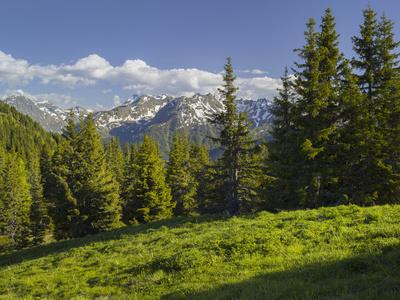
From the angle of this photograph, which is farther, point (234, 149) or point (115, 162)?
point (115, 162)

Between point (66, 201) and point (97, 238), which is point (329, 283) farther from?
point (66, 201)

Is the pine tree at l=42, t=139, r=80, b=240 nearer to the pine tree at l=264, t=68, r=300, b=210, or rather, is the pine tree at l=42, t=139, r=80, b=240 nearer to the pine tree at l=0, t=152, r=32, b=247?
the pine tree at l=0, t=152, r=32, b=247

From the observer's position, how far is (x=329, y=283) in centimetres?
770

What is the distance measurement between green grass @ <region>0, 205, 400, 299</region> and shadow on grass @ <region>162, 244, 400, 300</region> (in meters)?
0.02

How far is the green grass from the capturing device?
7.80m

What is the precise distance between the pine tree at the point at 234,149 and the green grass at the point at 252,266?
15946 millimetres

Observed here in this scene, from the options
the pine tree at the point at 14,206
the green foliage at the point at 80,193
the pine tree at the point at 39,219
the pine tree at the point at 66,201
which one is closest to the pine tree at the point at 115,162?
the pine tree at the point at 39,219

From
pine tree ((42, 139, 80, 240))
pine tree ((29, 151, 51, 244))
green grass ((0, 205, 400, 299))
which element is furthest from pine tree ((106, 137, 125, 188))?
green grass ((0, 205, 400, 299))

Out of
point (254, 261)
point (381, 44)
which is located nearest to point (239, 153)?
point (381, 44)

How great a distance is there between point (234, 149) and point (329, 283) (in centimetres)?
2642

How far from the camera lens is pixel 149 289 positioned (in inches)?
410

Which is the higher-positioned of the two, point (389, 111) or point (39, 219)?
point (389, 111)

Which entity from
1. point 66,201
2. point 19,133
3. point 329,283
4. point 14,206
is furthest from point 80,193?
point 19,133

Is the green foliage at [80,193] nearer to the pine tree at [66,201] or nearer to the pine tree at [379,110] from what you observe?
the pine tree at [66,201]
